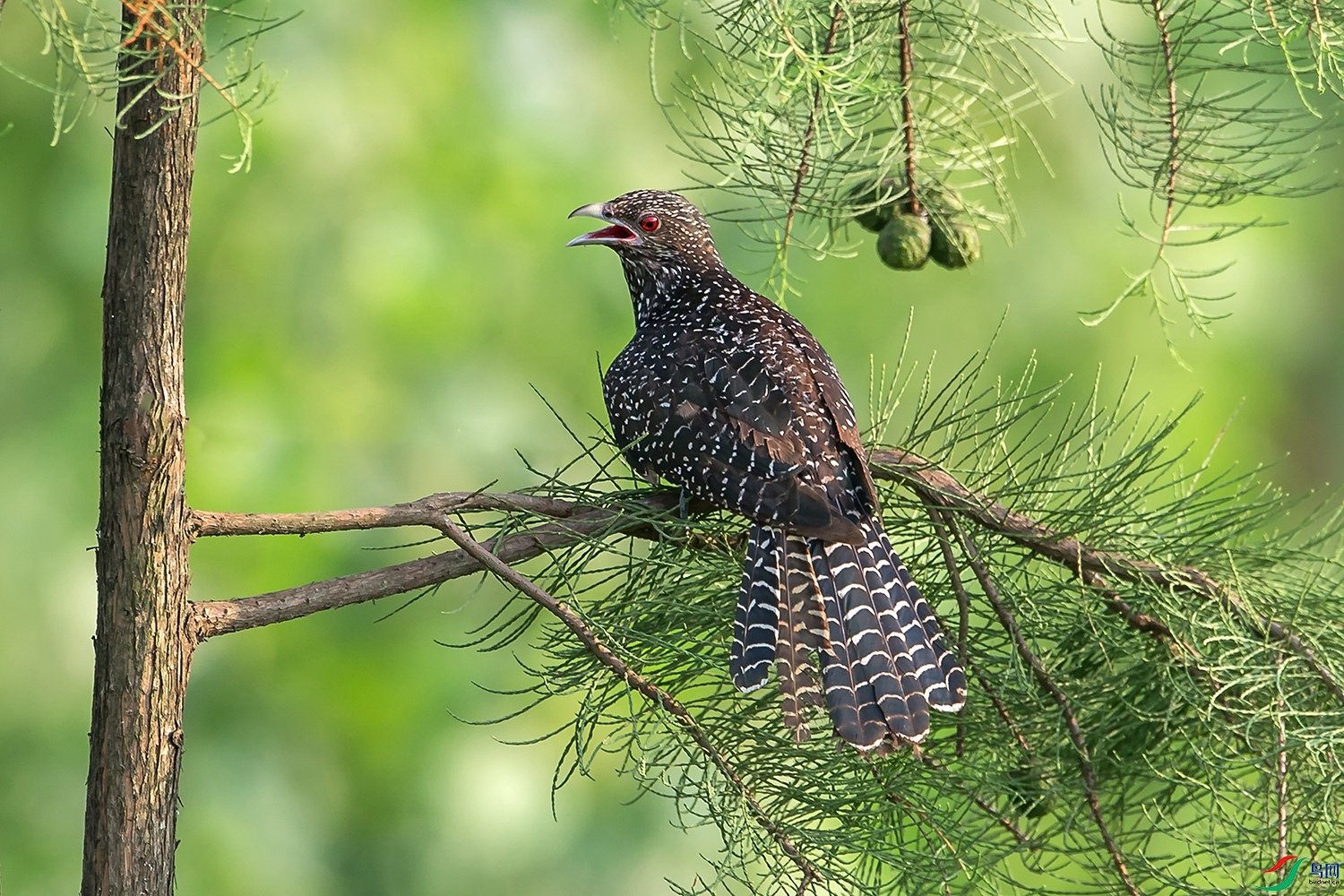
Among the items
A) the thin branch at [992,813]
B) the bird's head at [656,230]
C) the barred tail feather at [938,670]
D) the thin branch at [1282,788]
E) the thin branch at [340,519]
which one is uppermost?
the bird's head at [656,230]

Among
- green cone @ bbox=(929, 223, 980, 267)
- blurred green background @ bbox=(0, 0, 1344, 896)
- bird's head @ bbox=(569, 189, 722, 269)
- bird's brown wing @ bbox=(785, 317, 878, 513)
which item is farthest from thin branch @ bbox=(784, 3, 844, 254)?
blurred green background @ bbox=(0, 0, 1344, 896)

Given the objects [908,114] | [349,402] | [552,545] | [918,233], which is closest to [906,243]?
[918,233]

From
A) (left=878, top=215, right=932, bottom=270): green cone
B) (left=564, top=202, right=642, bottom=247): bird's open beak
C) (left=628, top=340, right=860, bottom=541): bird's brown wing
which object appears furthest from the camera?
(left=564, top=202, right=642, bottom=247): bird's open beak

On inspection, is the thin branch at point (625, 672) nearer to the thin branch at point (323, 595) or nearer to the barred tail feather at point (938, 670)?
the thin branch at point (323, 595)

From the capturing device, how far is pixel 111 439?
1.59 meters

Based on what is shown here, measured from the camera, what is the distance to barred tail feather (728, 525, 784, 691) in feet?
6.78

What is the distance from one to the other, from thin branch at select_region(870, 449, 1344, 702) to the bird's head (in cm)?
134

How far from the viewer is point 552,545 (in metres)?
1.94

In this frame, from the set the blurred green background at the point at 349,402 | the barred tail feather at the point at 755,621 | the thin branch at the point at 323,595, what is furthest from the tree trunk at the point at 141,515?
the blurred green background at the point at 349,402

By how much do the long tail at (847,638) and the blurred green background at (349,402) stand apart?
3.07 metres

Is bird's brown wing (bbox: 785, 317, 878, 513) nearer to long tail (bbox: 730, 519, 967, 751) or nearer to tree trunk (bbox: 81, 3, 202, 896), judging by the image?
long tail (bbox: 730, 519, 967, 751)

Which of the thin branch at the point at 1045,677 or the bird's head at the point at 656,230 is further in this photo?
the bird's head at the point at 656,230

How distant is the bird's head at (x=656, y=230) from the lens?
335 cm

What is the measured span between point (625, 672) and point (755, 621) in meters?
0.44
